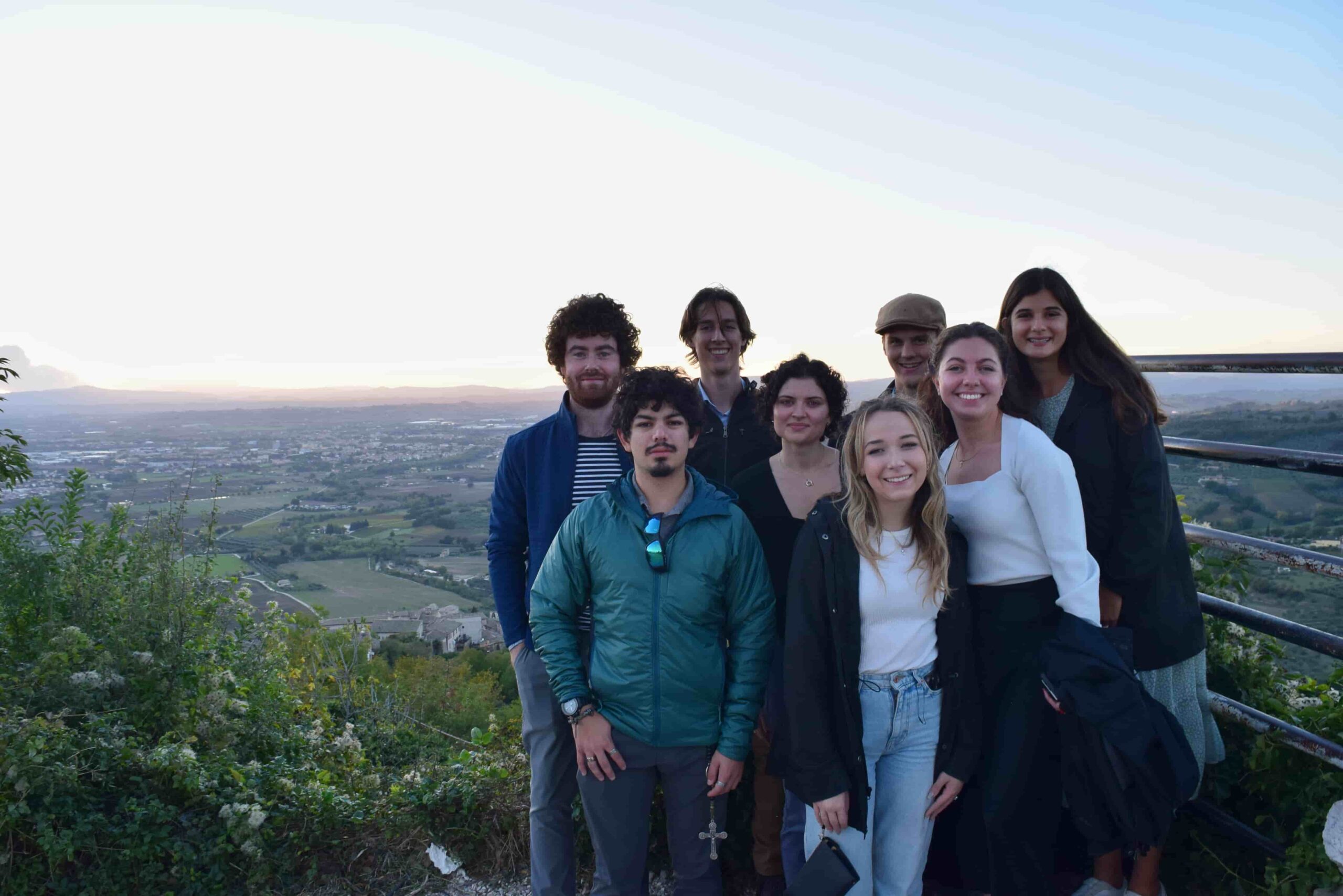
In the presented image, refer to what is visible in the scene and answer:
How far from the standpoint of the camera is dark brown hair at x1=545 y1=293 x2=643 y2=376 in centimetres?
344

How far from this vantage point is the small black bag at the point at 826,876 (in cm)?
222

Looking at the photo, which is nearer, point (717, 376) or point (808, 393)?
point (808, 393)

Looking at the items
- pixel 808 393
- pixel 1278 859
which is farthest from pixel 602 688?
pixel 1278 859

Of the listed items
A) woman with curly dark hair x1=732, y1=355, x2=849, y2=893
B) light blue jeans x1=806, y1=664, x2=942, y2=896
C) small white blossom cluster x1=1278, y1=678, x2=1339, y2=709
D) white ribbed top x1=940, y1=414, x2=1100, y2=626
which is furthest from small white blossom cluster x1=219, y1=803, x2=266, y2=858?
small white blossom cluster x1=1278, y1=678, x2=1339, y2=709

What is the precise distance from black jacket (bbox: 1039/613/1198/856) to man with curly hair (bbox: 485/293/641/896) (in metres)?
Result: 1.55

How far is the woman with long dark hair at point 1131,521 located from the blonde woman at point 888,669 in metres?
0.56

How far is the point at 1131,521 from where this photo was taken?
2488mm

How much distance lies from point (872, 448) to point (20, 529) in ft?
13.6

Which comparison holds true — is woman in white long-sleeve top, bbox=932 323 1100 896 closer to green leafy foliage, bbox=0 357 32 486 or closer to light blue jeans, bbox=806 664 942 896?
light blue jeans, bbox=806 664 942 896

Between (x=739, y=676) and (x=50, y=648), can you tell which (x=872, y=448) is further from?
(x=50, y=648)

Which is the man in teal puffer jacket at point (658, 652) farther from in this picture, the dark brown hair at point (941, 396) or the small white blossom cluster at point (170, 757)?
the small white blossom cluster at point (170, 757)

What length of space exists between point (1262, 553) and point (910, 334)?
165 cm

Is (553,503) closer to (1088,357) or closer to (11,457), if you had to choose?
(1088,357)

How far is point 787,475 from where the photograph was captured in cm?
299
